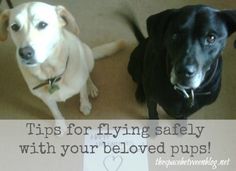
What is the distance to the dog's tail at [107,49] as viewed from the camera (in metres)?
1.90

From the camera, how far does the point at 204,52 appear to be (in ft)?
3.90

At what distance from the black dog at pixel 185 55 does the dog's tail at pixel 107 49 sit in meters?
0.42

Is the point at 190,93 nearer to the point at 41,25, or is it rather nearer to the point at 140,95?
the point at 140,95

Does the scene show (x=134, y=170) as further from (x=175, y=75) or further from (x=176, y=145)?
(x=175, y=75)

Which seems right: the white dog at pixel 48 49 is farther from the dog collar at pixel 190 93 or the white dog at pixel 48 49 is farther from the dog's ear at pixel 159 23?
the dog collar at pixel 190 93

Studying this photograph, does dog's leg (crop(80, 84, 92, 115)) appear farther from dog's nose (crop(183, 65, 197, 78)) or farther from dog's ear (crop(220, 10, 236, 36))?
dog's ear (crop(220, 10, 236, 36))

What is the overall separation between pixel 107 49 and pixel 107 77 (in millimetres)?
143

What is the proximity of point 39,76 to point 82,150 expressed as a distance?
46 cm

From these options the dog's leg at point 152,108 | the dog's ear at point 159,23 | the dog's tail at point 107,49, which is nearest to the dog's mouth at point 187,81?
the dog's ear at point 159,23

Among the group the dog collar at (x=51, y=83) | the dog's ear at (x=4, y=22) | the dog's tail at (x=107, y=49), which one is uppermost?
the dog's ear at (x=4, y=22)

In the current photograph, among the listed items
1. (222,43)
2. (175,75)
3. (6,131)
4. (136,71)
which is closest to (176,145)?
(136,71)

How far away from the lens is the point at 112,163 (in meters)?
1.70

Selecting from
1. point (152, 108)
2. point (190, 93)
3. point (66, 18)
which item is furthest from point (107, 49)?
point (190, 93)

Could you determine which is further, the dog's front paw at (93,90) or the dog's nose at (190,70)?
the dog's front paw at (93,90)
